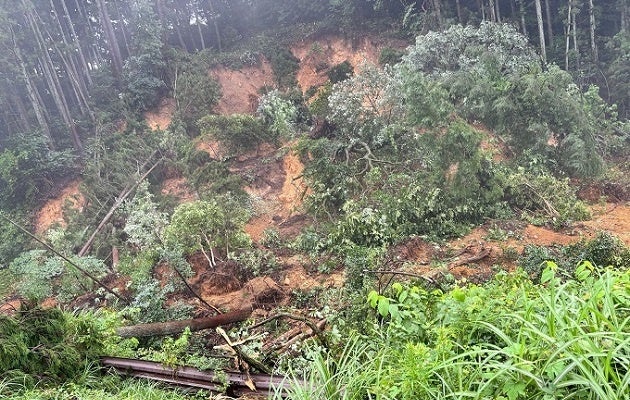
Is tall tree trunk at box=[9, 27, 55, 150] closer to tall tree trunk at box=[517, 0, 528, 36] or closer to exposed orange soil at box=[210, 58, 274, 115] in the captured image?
exposed orange soil at box=[210, 58, 274, 115]

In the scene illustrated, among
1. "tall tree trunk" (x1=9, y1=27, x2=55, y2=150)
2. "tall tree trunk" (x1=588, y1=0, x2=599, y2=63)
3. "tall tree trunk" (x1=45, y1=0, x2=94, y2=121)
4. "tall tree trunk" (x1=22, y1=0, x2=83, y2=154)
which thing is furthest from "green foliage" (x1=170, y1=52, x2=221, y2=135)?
"tall tree trunk" (x1=588, y1=0, x2=599, y2=63)

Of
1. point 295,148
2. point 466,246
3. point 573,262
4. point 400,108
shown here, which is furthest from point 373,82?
point 573,262

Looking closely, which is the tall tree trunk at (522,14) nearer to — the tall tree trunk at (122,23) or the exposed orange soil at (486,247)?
the exposed orange soil at (486,247)

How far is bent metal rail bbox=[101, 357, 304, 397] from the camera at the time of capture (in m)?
2.78

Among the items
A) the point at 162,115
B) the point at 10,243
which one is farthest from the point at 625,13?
the point at 10,243

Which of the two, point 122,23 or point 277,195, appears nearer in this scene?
point 277,195

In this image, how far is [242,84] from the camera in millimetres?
17672

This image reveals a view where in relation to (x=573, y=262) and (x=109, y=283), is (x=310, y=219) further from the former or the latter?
(x=573, y=262)

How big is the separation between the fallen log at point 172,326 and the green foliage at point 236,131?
7.91 metres

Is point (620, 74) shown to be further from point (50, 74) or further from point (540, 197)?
point (50, 74)

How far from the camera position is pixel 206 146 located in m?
13.3

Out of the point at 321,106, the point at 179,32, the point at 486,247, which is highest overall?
the point at 179,32

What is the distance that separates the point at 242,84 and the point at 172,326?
14.0 m

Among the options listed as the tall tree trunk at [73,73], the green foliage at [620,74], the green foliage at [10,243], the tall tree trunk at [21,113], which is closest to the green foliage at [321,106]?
the green foliage at [620,74]
